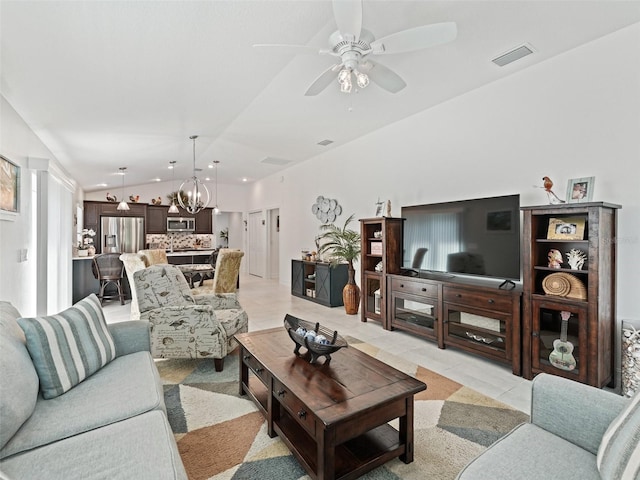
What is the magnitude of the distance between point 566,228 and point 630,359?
1087 millimetres

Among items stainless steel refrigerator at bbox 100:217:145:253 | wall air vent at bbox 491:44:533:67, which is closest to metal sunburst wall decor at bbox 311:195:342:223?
wall air vent at bbox 491:44:533:67

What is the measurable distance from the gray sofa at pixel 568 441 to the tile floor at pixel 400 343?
3.82 feet

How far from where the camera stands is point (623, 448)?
99 centimetres

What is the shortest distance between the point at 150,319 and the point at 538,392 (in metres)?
2.87

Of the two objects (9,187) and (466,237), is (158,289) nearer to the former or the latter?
(9,187)

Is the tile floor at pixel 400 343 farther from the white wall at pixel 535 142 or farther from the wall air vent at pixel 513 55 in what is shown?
the wall air vent at pixel 513 55

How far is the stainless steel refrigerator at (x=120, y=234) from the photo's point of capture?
26.0 ft

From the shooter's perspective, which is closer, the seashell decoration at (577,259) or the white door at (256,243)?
the seashell decoration at (577,259)

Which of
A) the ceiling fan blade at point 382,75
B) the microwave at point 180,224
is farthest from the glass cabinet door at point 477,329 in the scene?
the microwave at point 180,224

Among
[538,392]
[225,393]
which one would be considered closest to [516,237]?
[538,392]

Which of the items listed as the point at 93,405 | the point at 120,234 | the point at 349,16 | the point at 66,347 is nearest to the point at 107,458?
the point at 93,405

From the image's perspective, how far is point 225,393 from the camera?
252 cm

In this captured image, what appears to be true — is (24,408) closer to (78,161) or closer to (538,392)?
(538,392)

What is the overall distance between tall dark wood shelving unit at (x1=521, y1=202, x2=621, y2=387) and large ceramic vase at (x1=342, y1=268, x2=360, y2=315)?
8.34 feet
